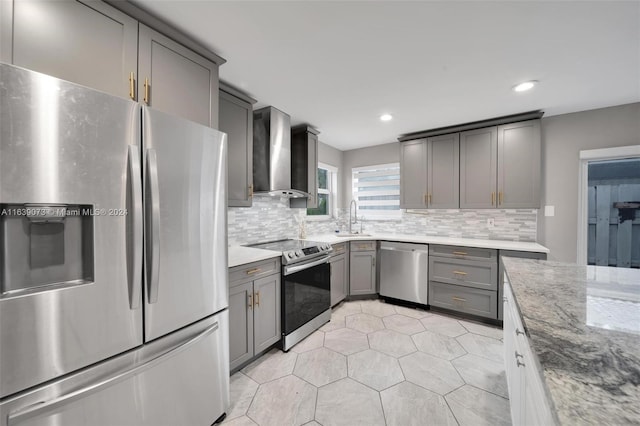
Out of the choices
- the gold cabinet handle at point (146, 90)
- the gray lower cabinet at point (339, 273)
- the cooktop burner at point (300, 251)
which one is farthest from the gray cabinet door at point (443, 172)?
the gold cabinet handle at point (146, 90)

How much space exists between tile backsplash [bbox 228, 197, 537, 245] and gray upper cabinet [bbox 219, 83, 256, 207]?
1.38 feet

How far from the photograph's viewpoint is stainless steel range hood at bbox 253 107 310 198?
267 centimetres

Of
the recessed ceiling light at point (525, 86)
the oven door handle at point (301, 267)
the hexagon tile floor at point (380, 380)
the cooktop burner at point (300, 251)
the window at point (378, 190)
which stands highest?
the recessed ceiling light at point (525, 86)

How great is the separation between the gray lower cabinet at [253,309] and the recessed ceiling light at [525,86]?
9.02ft

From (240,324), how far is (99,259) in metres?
1.21

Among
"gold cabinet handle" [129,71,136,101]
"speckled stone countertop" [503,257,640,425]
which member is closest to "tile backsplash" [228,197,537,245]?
"gold cabinet handle" [129,71,136,101]

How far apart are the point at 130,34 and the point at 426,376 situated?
3.04 m

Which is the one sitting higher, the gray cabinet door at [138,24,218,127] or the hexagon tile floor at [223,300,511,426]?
the gray cabinet door at [138,24,218,127]

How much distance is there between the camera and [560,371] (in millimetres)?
602

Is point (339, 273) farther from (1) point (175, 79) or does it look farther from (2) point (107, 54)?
(2) point (107, 54)

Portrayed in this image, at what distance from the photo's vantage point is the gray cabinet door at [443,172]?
10.9ft

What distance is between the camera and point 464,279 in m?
2.97

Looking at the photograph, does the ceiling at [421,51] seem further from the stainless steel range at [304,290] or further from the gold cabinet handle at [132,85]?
the stainless steel range at [304,290]

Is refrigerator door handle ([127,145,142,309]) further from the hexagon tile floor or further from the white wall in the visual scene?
the white wall
